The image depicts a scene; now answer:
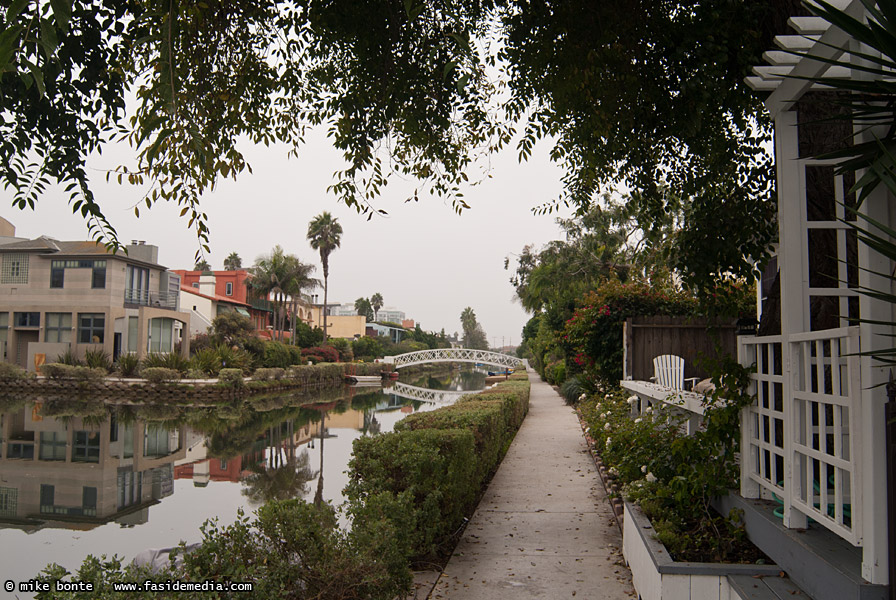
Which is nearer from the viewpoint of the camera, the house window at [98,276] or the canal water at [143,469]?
the canal water at [143,469]

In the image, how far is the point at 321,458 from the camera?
51.6 feet

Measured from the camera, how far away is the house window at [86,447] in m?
15.4

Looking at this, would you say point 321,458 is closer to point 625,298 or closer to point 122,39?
point 625,298

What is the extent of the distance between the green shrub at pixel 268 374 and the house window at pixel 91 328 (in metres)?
9.32

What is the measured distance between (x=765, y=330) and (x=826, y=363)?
66 centimetres

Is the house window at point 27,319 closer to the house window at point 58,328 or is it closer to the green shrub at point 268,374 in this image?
the house window at point 58,328

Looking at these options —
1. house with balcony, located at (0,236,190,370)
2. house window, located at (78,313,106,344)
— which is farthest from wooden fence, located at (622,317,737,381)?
house window, located at (78,313,106,344)

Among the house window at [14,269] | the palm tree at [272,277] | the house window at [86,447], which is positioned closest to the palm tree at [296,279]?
the palm tree at [272,277]

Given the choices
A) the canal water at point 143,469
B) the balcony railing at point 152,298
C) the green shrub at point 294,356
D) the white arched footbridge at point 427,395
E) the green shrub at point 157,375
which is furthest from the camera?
the green shrub at point 294,356

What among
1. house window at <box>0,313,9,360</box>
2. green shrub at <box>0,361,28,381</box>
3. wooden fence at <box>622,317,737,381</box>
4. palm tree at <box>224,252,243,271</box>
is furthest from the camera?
palm tree at <box>224,252,243,271</box>

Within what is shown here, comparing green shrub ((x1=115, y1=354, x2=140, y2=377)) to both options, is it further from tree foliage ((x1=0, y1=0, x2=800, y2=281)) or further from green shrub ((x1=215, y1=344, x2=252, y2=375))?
tree foliage ((x1=0, y1=0, x2=800, y2=281))

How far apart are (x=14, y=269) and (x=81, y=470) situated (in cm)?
2919

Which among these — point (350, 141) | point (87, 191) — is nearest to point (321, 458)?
point (350, 141)

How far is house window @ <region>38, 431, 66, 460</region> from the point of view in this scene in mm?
15344
